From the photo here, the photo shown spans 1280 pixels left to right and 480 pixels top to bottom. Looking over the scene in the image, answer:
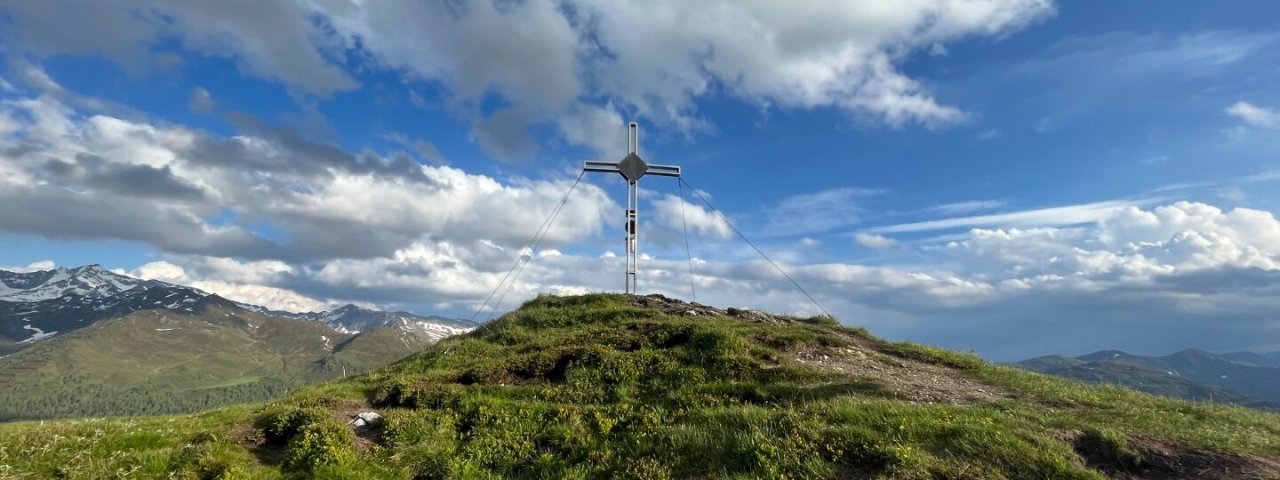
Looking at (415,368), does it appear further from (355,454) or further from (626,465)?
(626,465)

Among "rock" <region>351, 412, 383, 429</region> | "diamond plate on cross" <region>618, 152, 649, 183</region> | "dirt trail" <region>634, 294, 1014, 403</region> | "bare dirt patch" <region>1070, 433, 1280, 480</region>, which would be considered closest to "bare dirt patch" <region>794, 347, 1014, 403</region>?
"dirt trail" <region>634, 294, 1014, 403</region>

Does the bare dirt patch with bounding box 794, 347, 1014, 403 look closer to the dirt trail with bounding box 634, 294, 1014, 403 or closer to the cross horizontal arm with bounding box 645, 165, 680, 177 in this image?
the dirt trail with bounding box 634, 294, 1014, 403

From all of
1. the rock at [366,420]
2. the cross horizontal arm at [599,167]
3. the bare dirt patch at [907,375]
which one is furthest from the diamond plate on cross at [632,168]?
the rock at [366,420]

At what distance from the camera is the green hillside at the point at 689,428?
1012 centimetres

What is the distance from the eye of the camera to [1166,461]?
9.89 metres

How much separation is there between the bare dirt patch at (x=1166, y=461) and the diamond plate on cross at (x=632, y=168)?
81.9 feet

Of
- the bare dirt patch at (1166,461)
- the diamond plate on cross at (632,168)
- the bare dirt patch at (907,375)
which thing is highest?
the diamond plate on cross at (632,168)

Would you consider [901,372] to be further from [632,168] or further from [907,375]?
[632,168]

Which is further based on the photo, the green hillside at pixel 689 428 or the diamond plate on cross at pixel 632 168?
the diamond plate on cross at pixel 632 168

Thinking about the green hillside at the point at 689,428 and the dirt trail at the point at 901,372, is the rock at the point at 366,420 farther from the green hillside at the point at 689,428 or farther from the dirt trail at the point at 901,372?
the dirt trail at the point at 901,372

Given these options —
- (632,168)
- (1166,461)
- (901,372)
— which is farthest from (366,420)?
(632,168)

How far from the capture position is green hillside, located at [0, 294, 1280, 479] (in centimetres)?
1012

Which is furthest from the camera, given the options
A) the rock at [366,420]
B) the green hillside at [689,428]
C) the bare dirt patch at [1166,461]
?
the rock at [366,420]

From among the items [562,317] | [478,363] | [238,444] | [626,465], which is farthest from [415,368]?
[626,465]
